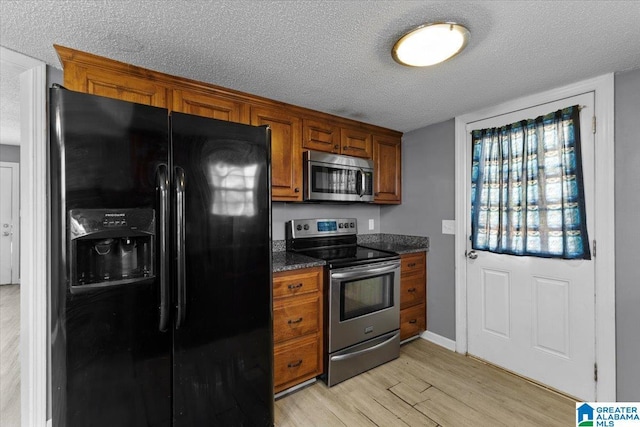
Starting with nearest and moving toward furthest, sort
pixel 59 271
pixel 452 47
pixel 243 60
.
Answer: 1. pixel 59 271
2. pixel 452 47
3. pixel 243 60

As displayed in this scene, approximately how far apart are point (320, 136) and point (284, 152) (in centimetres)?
42

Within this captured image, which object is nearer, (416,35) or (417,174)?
(416,35)

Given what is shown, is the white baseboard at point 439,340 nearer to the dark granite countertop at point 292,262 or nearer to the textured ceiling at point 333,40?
the dark granite countertop at point 292,262

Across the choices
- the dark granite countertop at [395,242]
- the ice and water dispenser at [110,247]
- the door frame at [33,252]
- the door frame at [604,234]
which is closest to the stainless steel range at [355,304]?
the dark granite countertop at [395,242]

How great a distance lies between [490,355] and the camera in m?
2.43

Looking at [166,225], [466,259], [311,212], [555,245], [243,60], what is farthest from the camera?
[311,212]

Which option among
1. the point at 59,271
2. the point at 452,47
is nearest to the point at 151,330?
the point at 59,271

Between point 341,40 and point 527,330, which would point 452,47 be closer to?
point 341,40

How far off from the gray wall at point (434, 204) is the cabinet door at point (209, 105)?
1.85 m

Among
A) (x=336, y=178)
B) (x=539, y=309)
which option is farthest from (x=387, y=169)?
(x=539, y=309)

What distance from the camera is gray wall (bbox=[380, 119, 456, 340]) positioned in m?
2.69

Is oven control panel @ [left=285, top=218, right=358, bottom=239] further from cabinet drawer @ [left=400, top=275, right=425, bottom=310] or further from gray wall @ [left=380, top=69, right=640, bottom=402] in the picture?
cabinet drawer @ [left=400, top=275, right=425, bottom=310]

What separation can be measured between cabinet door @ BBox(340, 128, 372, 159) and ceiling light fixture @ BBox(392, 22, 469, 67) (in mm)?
1168

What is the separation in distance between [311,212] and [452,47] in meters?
1.83
